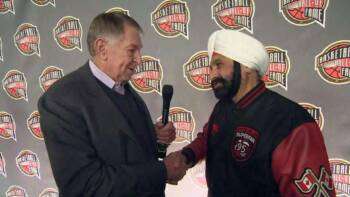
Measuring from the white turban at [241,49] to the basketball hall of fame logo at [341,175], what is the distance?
68cm

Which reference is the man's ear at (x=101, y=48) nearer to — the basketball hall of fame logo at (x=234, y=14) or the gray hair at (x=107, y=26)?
the gray hair at (x=107, y=26)

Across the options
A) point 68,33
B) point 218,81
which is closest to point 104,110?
point 218,81

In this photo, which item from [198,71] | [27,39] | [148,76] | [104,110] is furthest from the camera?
[27,39]

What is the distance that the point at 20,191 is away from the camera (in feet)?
8.42

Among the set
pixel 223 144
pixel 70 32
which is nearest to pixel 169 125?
pixel 223 144

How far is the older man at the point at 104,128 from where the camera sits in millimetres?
1099

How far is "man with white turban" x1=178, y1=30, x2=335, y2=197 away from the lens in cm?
117

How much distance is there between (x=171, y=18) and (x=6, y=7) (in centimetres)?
115

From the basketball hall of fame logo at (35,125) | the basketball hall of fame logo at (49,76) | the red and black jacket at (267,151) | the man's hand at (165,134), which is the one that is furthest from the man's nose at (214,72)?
the basketball hall of fame logo at (35,125)

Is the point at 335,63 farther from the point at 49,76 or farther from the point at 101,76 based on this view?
the point at 49,76

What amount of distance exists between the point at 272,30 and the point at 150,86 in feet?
2.47

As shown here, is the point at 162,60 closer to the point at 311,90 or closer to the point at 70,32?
the point at 70,32

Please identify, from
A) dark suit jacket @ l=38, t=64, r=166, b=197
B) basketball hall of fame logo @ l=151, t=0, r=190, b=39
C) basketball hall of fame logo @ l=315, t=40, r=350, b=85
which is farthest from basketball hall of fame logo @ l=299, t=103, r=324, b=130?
dark suit jacket @ l=38, t=64, r=166, b=197

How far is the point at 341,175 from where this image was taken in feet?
5.53
